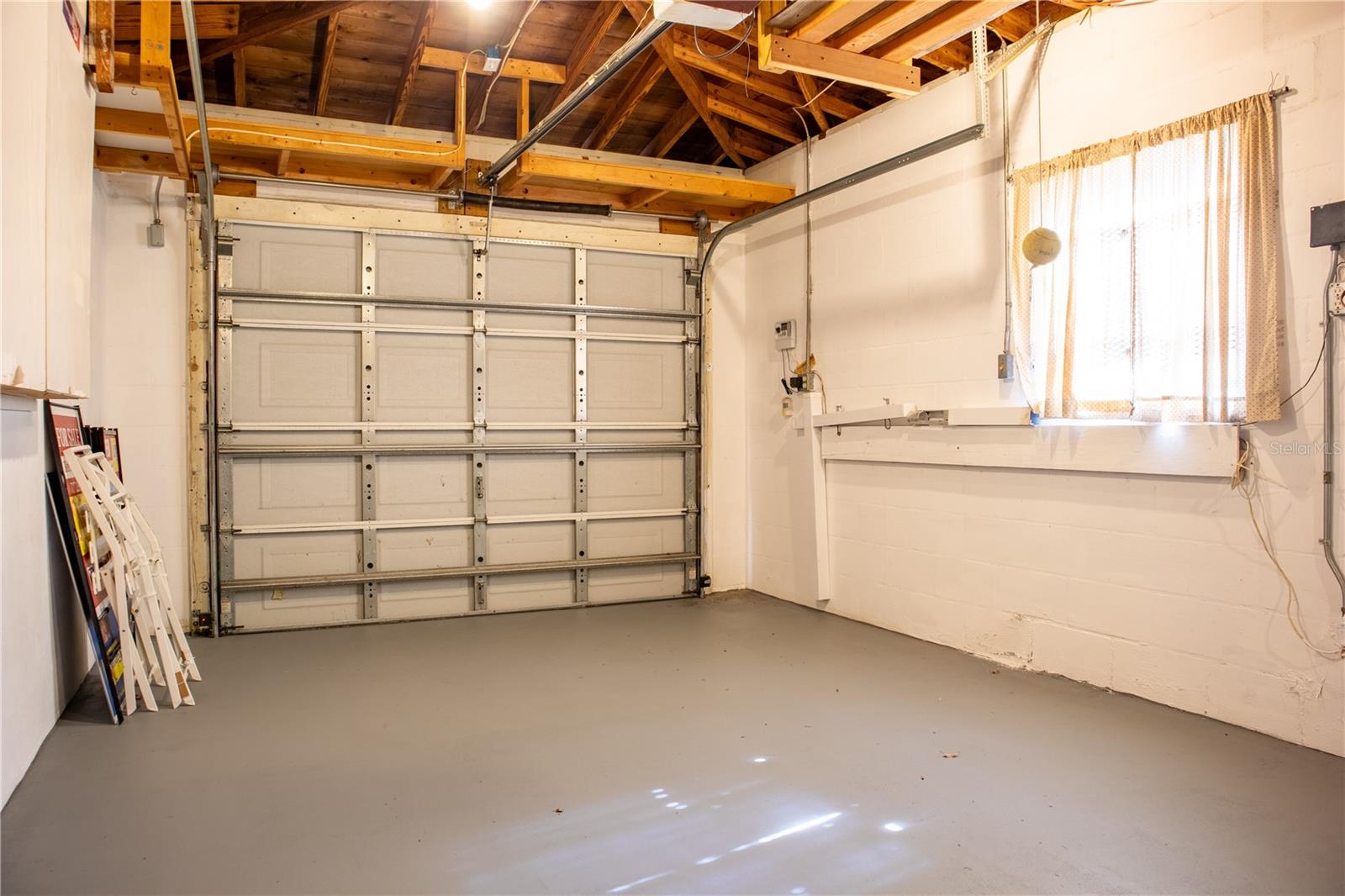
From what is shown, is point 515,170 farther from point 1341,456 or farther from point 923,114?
point 1341,456

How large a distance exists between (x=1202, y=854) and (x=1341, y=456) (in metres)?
1.58

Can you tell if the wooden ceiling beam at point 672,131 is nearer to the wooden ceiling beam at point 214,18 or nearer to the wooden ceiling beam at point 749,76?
the wooden ceiling beam at point 749,76

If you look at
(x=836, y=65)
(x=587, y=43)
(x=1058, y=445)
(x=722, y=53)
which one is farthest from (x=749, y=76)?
(x=1058, y=445)

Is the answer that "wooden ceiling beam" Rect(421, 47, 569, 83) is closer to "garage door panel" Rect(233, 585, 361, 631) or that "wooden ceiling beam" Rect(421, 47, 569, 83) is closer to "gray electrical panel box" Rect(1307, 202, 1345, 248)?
"garage door panel" Rect(233, 585, 361, 631)

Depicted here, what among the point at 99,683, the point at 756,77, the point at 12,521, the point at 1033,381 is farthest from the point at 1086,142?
the point at 99,683

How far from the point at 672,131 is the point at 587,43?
1.24 m

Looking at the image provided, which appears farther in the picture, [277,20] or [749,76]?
[749,76]

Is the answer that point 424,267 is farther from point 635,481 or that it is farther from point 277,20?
point 635,481

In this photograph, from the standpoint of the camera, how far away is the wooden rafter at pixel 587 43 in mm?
4508

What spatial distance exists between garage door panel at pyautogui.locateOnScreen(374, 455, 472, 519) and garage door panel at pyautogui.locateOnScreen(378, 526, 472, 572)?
0.10 metres

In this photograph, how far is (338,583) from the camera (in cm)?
528

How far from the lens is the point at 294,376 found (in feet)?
17.1

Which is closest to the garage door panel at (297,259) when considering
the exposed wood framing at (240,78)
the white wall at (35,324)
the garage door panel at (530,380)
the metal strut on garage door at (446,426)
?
the metal strut on garage door at (446,426)

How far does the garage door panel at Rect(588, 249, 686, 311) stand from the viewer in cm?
598
